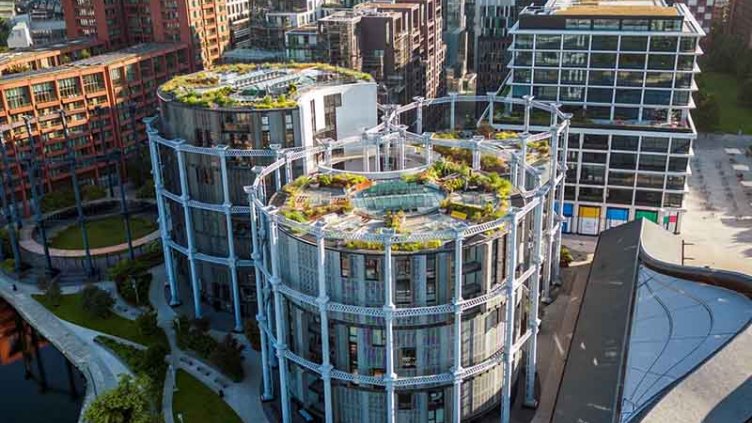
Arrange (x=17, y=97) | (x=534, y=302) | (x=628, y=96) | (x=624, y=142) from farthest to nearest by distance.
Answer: (x=17, y=97), (x=628, y=96), (x=624, y=142), (x=534, y=302)

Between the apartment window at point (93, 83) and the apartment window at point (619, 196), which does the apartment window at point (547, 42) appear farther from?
the apartment window at point (93, 83)

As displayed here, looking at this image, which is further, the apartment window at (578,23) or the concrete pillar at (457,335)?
the apartment window at (578,23)

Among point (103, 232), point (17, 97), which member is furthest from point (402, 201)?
point (17, 97)

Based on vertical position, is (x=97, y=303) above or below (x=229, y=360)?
above

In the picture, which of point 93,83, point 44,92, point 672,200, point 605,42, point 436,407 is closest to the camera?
point 436,407

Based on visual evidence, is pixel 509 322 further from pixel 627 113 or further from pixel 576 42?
pixel 576 42

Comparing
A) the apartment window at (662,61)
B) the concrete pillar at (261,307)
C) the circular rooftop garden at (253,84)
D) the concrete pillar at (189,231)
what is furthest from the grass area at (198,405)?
the apartment window at (662,61)

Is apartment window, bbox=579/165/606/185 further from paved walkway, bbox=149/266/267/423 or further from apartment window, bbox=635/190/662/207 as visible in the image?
paved walkway, bbox=149/266/267/423
